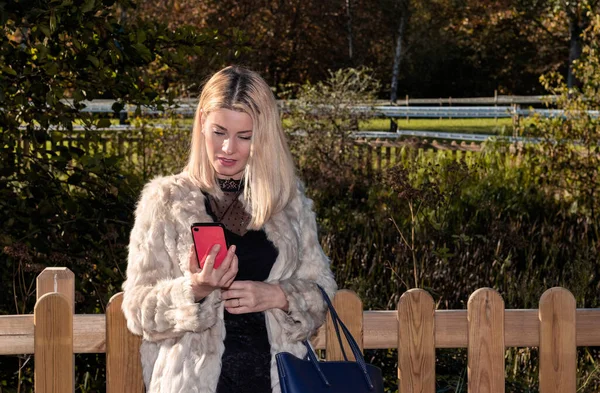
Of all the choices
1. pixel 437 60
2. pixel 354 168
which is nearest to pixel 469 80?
pixel 437 60

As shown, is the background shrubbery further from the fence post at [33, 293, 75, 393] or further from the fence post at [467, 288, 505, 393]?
the fence post at [467, 288, 505, 393]

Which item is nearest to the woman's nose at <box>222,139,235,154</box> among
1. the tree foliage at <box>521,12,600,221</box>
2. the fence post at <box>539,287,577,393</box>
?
the fence post at <box>539,287,577,393</box>

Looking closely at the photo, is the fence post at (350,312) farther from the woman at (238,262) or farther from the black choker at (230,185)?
the black choker at (230,185)

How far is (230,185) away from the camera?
2570mm

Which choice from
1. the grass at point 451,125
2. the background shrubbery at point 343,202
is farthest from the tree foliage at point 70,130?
the grass at point 451,125

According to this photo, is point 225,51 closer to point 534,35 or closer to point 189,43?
point 189,43

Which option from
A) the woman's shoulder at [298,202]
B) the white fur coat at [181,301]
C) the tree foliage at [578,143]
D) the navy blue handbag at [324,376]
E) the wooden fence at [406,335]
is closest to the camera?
the navy blue handbag at [324,376]

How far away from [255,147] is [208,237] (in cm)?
39

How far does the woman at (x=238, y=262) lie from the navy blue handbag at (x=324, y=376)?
151 millimetres

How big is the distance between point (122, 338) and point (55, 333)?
199mm

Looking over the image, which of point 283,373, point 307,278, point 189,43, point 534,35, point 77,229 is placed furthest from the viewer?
point 534,35

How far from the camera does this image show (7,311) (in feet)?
14.3

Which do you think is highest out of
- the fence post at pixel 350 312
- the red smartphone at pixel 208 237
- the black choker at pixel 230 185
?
the black choker at pixel 230 185

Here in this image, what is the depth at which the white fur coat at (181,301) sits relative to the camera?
2.38 m
